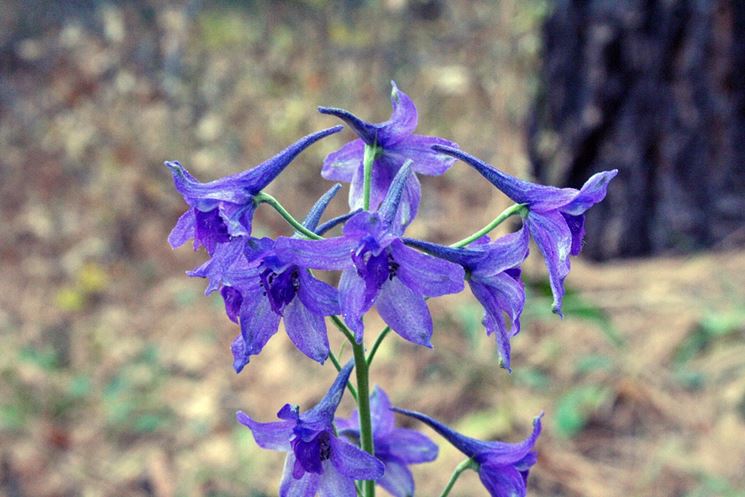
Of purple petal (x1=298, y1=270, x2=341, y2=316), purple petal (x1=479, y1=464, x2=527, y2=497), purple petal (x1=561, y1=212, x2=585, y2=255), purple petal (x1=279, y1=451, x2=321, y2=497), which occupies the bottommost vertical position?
purple petal (x1=279, y1=451, x2=321, y2=497)

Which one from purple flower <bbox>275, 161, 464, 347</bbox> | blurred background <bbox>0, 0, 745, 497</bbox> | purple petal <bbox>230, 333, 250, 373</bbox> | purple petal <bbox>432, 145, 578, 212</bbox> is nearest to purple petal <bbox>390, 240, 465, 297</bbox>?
purple flower <bbox>275, 161, 464, 347</bbox>

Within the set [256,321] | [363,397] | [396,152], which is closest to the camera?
[256,321]

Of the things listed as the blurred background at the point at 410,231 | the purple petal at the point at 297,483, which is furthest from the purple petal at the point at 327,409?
the blurred background at the point at 410,231

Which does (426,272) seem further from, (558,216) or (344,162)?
(344,162)

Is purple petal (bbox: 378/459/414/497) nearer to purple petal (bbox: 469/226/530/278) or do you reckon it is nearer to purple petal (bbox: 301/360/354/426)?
purple petal (bbox: 301/360/354/426)

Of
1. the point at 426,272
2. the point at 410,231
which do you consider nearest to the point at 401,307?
the point at 426,272

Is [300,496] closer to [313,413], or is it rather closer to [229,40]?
[313,413]

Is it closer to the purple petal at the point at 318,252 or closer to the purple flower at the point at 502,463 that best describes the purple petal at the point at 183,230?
the purple petal at the point at 318,252
